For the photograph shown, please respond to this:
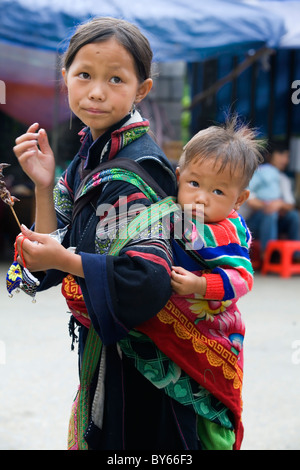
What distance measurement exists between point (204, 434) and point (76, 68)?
3.09ft

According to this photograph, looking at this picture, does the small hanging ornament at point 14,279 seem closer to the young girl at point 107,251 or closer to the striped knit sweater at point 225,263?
the young girl at point 107,251

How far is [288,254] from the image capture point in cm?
656

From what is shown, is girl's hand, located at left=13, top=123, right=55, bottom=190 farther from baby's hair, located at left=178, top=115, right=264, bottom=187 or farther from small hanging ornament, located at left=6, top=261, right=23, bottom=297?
baby's hair, located at left=178, top=115, right=264, bottom=187

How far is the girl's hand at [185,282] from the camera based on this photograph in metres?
1.30

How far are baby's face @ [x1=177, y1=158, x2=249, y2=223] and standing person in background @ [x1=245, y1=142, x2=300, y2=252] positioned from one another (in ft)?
17.0

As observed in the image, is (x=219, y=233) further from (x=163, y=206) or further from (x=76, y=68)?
(x=76, y=68)

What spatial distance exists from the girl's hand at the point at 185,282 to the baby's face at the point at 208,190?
15cm

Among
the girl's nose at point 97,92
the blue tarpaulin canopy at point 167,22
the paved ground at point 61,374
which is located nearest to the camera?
the girl's nose at point 97,92

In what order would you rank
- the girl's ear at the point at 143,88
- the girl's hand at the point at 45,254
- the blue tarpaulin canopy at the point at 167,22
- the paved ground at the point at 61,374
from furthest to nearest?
the blue tarpaulin canopy at the point at 167,22, the paved ground at the point at 61,374, the girl's ear at the point at 143,88, the girl's hand at the point at 45,254

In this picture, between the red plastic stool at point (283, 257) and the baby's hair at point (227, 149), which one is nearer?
the baby's hair at point (227, 149)

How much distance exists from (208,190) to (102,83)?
1.14ft

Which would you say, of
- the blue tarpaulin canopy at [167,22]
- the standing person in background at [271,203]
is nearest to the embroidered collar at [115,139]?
the blue tarpaulin canopy at [167,22]

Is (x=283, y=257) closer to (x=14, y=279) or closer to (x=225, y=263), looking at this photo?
(x=225, y=263)
